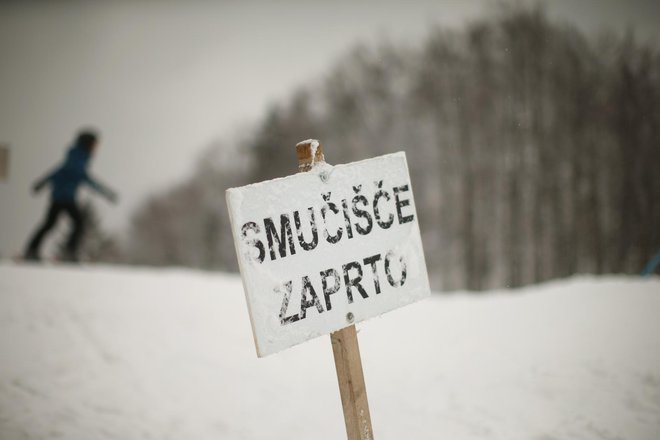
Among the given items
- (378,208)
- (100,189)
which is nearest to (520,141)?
(100,189)

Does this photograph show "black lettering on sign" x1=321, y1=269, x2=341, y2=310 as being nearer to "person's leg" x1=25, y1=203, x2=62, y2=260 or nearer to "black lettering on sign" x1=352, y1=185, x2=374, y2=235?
"black lettering on sign" x1=352, y1=185, x2=374, y2=235

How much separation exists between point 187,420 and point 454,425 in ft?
6.70

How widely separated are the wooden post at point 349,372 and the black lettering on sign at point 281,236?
0.27m

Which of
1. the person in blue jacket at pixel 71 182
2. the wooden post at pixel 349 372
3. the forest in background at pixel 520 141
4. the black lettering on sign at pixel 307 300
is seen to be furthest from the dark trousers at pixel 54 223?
the forest in background at pixel 520 141

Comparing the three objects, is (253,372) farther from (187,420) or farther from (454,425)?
(454,425)

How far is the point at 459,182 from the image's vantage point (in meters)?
19.8

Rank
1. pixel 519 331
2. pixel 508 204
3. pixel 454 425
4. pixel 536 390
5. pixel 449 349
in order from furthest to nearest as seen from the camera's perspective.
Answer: pixel 508 204 < pixel 519 331 < pixel 449 349 < pixel 536 390 < pixel 454 425

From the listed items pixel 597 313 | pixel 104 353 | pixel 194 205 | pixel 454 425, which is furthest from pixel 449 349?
pixel 194 205

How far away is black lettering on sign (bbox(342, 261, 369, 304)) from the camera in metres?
1.79

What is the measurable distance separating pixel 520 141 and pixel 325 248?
1926 cm

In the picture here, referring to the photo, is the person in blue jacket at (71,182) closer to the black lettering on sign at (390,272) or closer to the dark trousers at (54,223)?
the dark trousers at (54,223)

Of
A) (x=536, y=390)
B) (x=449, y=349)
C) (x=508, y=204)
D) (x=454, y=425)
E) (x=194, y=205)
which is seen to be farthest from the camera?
(x=194, y=205)

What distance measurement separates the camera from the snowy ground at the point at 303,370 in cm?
304

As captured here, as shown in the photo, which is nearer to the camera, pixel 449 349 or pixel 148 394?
pixel 148 394
